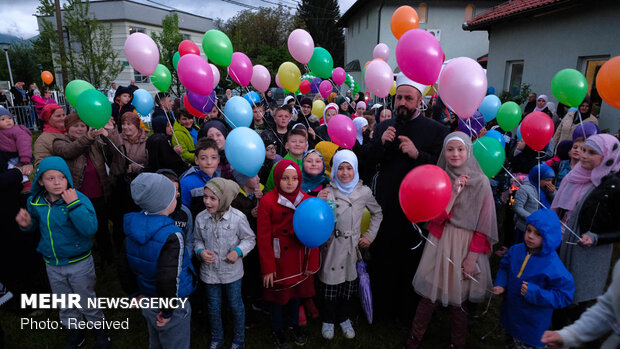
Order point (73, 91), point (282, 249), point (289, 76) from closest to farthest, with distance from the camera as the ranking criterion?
point (282, 249)
point (73, 91)
point (289, 76)

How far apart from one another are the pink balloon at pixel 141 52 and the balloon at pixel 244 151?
1.97 m

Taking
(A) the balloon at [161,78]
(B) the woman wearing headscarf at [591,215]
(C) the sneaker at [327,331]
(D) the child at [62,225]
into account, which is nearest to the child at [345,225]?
(C) the sneaker at [327,331]

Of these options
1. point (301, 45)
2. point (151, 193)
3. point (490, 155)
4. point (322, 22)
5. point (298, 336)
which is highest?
point (322, 22)

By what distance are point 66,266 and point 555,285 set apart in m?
3.51

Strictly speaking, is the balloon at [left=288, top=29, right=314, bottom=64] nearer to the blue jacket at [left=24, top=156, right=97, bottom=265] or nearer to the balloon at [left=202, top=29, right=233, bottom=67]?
the balloon at [left=202, top=29, right=233, bottom=67]

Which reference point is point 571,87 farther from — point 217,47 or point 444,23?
point 444,23

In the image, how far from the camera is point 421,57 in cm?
256

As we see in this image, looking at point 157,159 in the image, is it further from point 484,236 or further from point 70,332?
point 484,236

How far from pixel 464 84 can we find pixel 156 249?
2382 mm

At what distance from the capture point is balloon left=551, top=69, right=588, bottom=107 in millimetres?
3518

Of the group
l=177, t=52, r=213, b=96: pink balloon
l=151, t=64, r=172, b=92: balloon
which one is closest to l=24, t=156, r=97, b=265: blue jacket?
l=177, t=52, r=213, b=96: pink balloon

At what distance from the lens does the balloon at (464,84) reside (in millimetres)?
2432

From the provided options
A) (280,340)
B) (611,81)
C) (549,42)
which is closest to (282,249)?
(280,340)

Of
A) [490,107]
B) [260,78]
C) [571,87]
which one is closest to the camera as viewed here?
[571,87]
